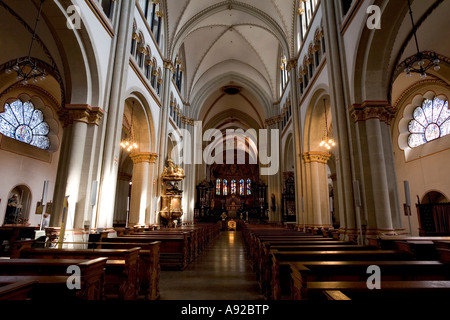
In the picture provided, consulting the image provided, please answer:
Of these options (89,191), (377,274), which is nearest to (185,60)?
(89,191)

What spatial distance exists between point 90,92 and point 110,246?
475cm

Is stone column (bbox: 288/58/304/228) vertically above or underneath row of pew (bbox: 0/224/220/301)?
above

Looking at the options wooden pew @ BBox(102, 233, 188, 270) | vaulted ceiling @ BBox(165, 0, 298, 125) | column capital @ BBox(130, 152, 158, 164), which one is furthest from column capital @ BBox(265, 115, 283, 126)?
wooden pew @ BBox(102, 233, 188, 270)

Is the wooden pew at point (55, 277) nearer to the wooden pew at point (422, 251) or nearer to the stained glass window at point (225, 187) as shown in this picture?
the wooden pew at point (422, 251)

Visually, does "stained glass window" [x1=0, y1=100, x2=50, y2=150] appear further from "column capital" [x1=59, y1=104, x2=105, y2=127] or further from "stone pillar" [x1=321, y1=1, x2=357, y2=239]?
"stone pillar" [x1=321, y1=1, x2=357, y2=239]

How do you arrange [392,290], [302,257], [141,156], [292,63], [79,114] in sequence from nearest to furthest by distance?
[392,290], [302,257], [79,114], [141,156], [292,63]

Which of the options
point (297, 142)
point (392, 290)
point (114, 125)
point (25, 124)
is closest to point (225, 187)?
point (297, 142)

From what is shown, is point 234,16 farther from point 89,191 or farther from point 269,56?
point 89,191

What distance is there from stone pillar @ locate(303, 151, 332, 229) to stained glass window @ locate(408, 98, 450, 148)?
6.31 m

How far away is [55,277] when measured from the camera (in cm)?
238

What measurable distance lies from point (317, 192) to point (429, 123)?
7892 millimetres

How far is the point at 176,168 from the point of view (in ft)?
45.8

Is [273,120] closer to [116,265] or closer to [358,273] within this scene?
[358,273]

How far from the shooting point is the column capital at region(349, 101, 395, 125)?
713cm
